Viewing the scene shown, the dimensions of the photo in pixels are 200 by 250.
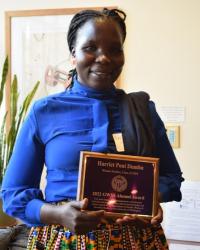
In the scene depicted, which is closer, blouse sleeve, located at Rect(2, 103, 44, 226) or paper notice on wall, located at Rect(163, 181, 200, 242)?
blouse sleeve, located at Rect(2, 103, 44, 226)

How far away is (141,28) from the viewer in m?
2.08

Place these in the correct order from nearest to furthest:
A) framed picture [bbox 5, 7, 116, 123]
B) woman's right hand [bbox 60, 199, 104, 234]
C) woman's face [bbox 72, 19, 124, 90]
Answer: woman's right hand [bbox 60, 199, 104, 234], woman's face [bbox 72, 19, 124, 90], framed picture [bbox 5, 7, 116, 123]

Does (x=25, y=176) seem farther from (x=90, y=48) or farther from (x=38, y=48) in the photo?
(x=38, y=48)

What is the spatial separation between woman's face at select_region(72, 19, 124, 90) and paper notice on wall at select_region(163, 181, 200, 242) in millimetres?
1258

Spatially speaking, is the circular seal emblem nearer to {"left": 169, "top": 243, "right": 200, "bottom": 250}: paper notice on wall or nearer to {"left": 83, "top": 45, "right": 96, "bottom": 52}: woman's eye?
{"left": 83, "top": 45, "right": 96, "bottom": 52}: woman's eye

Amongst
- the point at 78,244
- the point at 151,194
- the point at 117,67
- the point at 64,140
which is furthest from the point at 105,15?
the point at 78,244

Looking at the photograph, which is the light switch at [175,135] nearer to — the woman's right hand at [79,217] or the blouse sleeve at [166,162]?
the blouse sleeve at [166,162]

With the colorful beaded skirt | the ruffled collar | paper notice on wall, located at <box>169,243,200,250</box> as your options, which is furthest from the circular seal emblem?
paper notice on wall, located at <box>169,243,200,250</box>

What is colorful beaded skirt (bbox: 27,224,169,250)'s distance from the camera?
0.90 metres

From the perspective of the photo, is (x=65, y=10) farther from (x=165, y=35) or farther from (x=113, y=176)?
(x=113, y=176)

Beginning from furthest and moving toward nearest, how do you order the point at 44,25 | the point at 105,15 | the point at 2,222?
the point at 44,25 → the point at 2,222 → the point at 105,15

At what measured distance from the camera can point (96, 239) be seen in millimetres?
896

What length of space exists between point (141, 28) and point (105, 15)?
1145 mm

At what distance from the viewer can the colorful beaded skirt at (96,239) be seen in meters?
0.90
